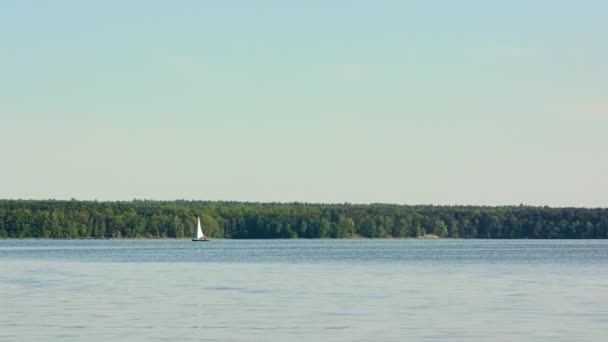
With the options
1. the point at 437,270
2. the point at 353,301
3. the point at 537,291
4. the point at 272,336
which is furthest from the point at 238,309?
the point at 437,270

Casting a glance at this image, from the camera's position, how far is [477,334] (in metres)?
44.2

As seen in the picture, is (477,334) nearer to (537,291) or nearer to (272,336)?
(272,336)

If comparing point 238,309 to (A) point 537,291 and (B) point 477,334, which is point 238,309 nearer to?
(B) point 477,334

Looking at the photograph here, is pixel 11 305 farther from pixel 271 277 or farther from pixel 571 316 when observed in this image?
pixel 271 277

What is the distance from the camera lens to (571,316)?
50750 mm

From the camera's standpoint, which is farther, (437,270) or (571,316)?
(437,270)

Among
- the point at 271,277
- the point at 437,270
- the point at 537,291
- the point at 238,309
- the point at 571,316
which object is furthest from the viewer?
the point at 437,270

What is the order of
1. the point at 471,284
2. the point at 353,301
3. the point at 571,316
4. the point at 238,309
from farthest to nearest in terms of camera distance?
the point at 471,284, the point at 353,301, the point at 238,309, the point at 571,316

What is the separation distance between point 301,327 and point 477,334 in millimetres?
6652

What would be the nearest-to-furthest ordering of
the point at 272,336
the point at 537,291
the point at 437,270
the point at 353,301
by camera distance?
the point at 272,336
the point at 353,301
the point at 537,291
the point at 437,270

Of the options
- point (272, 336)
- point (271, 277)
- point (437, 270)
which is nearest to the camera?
point (272, 336)

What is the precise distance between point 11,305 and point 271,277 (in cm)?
3016

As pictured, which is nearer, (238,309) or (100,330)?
(100,330)

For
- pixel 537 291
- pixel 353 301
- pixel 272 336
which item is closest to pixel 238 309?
pixel 353 301
